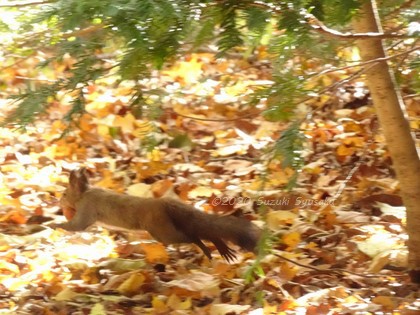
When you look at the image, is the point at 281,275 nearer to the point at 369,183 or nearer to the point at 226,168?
the point at 369,183

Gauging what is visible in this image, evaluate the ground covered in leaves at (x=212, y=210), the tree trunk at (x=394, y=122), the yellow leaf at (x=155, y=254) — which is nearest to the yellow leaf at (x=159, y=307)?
the ground covered in leaves at (x=212, y=210)

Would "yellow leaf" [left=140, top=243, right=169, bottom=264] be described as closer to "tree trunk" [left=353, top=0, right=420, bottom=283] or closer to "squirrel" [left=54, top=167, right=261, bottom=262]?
"squirrel" [left=54, top=167, right=261, bottom=262]

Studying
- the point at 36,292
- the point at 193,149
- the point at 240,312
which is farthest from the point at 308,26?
the point at 193,149

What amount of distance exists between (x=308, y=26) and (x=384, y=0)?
3.24 ft

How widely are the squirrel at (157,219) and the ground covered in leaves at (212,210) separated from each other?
11cm

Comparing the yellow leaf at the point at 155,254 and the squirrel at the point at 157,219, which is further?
the yellow leaf at the point at 155,254

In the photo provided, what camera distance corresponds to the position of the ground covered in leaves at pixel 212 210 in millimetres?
3191

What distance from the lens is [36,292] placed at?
3.35m

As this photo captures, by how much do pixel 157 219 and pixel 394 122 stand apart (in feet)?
4.35

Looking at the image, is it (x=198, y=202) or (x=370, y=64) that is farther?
(x=198, y=202)

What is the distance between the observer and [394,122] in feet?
10.1

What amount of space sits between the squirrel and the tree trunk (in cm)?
68

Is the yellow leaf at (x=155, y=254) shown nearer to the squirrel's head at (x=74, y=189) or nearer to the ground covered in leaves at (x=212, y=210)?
the ground covered in leaves at (x=212, y=210)

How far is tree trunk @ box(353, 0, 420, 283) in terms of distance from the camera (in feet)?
10.0
